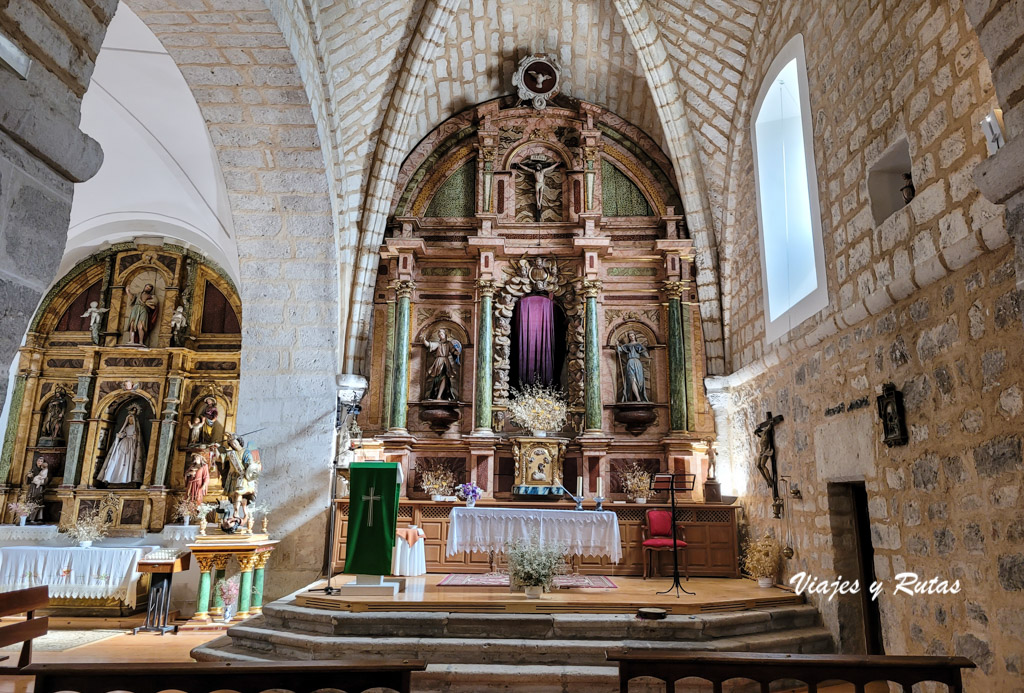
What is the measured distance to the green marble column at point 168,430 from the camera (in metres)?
12.0

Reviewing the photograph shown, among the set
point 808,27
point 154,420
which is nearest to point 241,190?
point 154,420

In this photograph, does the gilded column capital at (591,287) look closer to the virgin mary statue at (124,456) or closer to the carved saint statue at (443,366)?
the carved saint statue at (443,366)

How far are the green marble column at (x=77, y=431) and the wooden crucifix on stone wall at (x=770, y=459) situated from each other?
38.0 ft

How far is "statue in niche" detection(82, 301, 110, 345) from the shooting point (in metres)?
12.8

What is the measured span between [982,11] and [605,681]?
4.58 meters

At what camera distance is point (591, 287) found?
10.2 metres

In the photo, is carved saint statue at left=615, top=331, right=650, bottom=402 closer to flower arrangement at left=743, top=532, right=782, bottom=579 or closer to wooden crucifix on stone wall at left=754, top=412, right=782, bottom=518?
wooden crucifix on stone wall at left=754, top=412, right=782, bottom=518

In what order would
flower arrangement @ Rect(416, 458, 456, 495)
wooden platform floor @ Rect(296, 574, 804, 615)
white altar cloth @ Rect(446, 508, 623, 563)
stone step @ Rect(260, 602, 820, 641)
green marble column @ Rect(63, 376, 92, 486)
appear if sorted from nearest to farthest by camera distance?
1. stone step @ Rect(260, 602, 820, 641)
2. wooden platform floor @ Rect(296, 574, 804, 615)
3. white altar cloth @ Rect(446, 508, 623, 563)
4. flower arrangement @ Rect(416, 458, 456, 495)
5. green marble column @ Rect(63, 376, 92, 486)

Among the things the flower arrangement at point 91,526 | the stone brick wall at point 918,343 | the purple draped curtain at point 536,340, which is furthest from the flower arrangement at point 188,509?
the stone brick wall at point 918,343

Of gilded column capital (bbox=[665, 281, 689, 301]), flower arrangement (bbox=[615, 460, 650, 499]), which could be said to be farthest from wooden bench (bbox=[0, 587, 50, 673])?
gilded column capital (bbox=[665, 281, 689, 301])

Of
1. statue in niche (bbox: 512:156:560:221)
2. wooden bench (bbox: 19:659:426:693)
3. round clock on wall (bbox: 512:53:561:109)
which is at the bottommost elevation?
wooden bench (bbox: 19:659:426:693)

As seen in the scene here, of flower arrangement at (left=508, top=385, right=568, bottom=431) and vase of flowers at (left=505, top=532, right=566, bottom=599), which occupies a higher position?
flower arrangement at (left=508, top=385, right=568, bottom=431)

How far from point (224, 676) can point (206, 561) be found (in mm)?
5518

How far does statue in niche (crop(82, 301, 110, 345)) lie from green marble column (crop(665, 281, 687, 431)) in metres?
10.6
